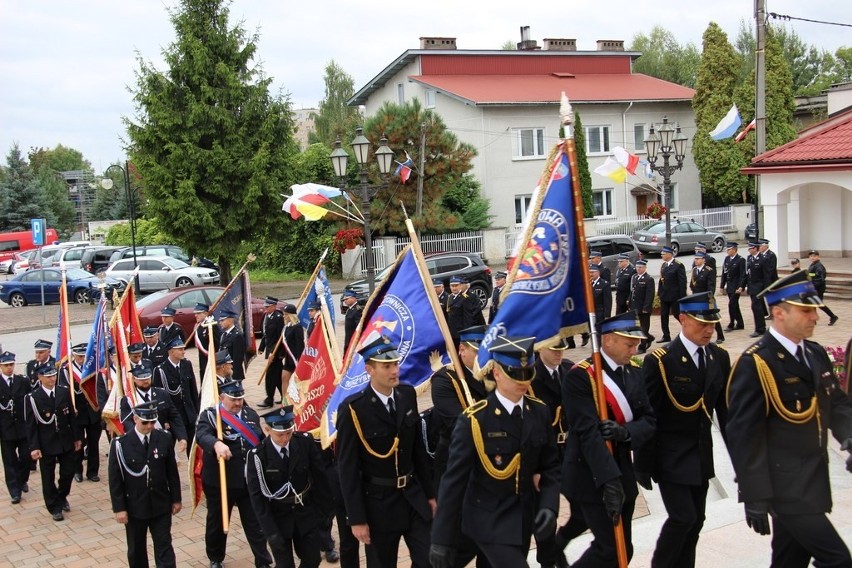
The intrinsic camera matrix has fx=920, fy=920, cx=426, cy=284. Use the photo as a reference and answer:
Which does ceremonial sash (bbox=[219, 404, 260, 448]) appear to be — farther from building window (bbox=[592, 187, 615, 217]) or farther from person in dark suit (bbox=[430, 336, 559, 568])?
building window (bbox=[592, 187, 615, 217])

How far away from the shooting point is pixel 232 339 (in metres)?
13.4

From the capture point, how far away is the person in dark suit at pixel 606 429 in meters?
5.62

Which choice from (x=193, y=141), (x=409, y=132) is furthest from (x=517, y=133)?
(x=193, y=141)

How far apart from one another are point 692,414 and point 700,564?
1376 millimetres

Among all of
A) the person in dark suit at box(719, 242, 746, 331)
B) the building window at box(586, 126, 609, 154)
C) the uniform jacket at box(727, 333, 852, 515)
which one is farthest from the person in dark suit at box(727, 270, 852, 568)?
the building window at box(586, 126, 609, 154)

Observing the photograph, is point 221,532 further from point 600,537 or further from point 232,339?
point 232,339

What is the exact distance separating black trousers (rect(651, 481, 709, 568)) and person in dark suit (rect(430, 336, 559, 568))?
113 cm

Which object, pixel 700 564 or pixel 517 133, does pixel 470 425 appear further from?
pixel 517 133

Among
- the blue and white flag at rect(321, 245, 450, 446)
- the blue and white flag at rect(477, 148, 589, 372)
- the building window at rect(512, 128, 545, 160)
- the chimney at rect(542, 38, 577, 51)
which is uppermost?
the chimney at rect(542, 38, 577, 51)

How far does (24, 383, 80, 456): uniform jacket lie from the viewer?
34.4 feet

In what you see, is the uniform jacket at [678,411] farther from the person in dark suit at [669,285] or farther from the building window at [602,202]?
the building window at [602,202]

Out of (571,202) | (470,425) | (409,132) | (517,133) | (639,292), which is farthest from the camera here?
(517,133)

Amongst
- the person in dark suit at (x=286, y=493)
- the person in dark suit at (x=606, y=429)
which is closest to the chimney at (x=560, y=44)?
the person in dark suit at (x=286, y=493)

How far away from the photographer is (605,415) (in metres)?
5.65
